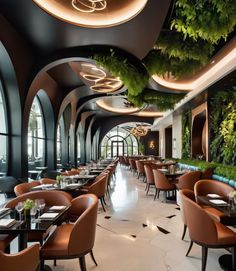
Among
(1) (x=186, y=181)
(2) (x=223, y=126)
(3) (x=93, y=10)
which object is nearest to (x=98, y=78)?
(3) (x=93, y=10)

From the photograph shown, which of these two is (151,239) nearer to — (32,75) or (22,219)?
(22,219)

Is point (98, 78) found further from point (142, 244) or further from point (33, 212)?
point (33, 212)

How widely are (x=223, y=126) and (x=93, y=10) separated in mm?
6444

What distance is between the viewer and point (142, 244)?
3936mm

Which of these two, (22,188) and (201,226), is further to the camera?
(22,188)

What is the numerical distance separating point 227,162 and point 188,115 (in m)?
4.73

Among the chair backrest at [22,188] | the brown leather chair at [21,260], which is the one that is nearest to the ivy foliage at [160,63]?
the chair backrest at [22,188]

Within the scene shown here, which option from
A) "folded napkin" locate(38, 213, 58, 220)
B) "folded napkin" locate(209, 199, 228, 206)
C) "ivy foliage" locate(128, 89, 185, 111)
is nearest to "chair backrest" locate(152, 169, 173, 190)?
"folded napkin" locate(209, 199, 228, 206)

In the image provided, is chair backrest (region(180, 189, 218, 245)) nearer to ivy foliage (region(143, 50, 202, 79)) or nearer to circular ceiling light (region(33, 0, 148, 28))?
circular ceiling light (region(33, 0, 148, 28))

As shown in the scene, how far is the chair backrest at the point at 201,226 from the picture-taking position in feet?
9.65

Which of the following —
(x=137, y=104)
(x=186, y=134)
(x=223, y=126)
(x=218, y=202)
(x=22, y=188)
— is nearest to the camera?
(x=218, y=202)

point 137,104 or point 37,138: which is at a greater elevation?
point 137,104

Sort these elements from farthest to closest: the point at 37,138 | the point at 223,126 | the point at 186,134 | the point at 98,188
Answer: the point at 186,134 < the point at 223,126 < the point at 37,138 < the point at 98,188

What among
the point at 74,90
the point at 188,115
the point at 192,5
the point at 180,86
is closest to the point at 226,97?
the point at 180,86
